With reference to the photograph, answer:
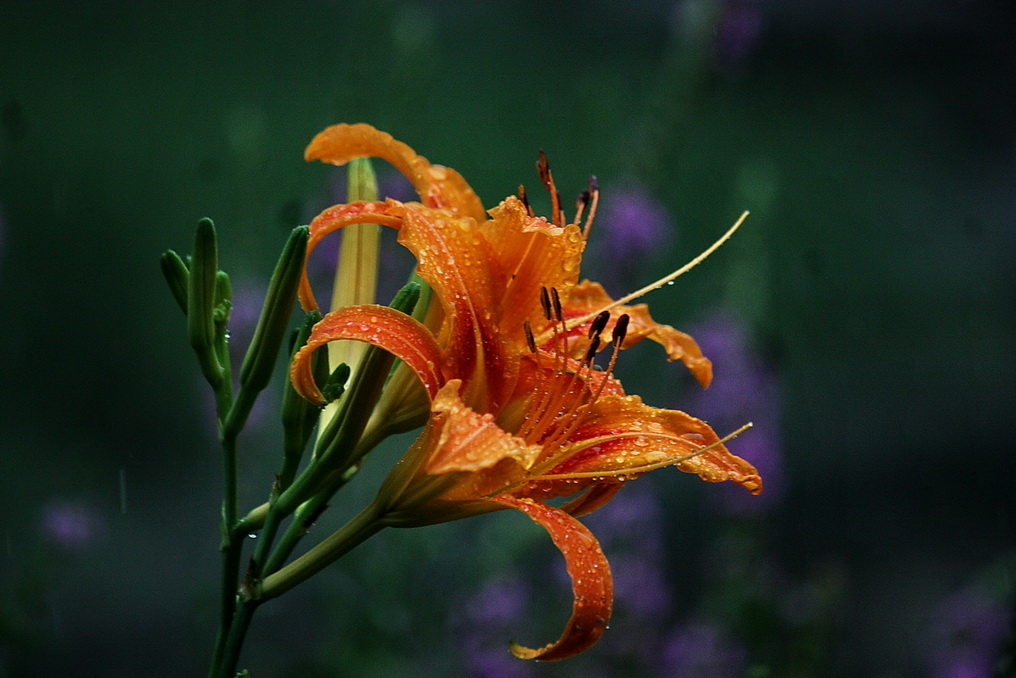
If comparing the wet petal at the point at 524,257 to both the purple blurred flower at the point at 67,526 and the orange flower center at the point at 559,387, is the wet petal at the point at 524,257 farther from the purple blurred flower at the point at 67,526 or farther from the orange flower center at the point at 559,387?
the purple blurred flower at the point at 67,526

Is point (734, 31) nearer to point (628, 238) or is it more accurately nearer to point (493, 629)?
point (628, 238)

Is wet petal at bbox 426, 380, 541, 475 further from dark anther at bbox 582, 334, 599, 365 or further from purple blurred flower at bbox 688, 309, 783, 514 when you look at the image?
purple blurred flower at bbox 688, 309, 783, 514

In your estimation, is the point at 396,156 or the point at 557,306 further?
the point at 396,156

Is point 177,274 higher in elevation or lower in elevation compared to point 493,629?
higher

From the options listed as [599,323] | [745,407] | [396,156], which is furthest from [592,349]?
[745,407]

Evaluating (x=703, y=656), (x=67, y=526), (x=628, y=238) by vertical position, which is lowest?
(x=703, y=656)

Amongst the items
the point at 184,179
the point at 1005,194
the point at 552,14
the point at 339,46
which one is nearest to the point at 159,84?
the point at 184,179

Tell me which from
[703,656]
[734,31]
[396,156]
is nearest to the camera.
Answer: [396,156]
